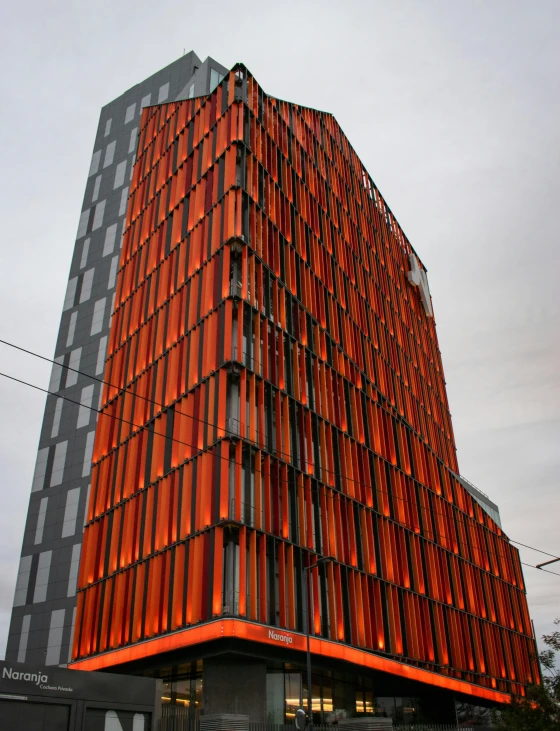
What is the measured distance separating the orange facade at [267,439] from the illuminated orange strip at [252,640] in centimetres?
21

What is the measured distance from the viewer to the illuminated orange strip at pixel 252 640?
3241 cm

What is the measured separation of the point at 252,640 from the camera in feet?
107

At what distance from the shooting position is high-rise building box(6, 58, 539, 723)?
36094 mm

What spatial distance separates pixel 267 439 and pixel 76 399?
36226 mm

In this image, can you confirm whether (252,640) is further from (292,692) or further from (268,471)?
(268,471)

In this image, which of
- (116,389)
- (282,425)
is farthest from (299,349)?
(116,389)

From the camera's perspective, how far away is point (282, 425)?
41719 mm

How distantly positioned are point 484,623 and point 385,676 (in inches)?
766

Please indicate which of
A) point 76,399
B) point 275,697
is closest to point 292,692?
point 275,697

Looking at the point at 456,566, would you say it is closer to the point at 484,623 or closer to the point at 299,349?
the point at 484,623

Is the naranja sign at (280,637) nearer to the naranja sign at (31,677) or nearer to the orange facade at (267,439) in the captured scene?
the orange facade at (267,439)

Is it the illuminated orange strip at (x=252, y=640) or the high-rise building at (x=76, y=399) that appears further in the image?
the high-rise building at (x=76, y=399)

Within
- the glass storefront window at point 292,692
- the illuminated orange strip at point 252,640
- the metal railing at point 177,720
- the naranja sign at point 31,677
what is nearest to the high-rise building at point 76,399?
the illuminated orange strip at point 252,640

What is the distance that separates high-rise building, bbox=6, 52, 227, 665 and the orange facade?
12.7 metres
